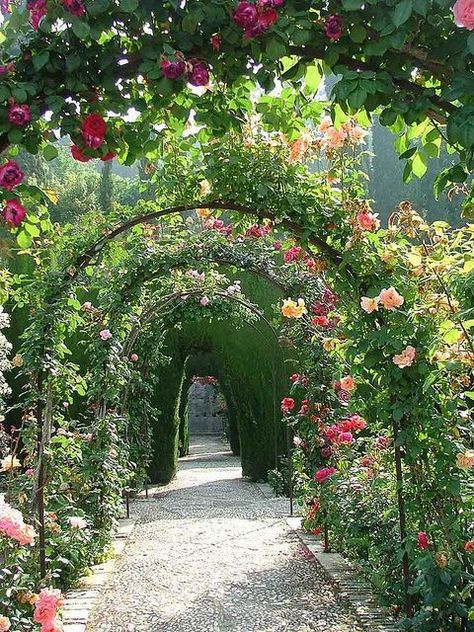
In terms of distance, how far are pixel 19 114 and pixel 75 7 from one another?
0.92ft

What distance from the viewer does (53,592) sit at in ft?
7.58

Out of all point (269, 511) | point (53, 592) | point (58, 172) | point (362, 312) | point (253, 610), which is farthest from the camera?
point (58, 172)

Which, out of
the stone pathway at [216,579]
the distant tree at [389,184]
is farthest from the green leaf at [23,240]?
the distant tree at [389,184]

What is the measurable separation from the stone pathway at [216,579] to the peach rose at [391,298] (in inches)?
59.0

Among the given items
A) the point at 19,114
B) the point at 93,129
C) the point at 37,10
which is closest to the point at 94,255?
the point at 93,129

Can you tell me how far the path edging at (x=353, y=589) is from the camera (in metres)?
3.10

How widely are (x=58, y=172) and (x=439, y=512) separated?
93.9 feet

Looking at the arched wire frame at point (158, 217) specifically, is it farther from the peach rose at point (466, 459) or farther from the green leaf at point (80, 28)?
the green leaf at point (80, 28)

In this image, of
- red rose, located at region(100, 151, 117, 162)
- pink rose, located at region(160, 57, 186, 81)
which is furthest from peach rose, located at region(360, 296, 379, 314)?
pink rose, located at region(160, 57, 186, 81)

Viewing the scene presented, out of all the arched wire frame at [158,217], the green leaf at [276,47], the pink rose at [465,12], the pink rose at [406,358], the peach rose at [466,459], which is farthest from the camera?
the arched wire frame at [158,217]

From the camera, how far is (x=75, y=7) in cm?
149

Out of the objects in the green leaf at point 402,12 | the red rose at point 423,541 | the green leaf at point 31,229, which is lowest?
the red rose at point 423,541

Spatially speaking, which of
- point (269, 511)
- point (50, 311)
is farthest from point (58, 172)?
point (50, 311)

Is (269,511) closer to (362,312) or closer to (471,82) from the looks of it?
(362,312)
